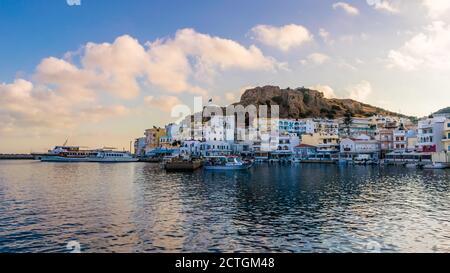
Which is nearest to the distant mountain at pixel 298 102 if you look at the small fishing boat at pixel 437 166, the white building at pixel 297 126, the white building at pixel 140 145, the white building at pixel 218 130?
the white building at pixel 297 126

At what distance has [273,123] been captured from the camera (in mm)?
115188

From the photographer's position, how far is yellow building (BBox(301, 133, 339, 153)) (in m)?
89.1

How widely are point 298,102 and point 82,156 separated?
3907 inches

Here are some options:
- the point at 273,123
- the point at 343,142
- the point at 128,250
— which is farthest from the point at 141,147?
the point at 128,250

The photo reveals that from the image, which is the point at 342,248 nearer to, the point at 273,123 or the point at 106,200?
the point at 106,200

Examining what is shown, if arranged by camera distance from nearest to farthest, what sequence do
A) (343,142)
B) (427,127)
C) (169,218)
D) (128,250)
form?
(128,250), (169,218), (427,127), (343,142)

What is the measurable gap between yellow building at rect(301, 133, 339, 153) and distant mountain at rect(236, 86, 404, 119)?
183 ft

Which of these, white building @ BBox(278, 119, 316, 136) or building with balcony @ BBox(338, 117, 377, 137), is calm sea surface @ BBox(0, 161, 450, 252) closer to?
white building @ BBox(278, 119, 316, 136)

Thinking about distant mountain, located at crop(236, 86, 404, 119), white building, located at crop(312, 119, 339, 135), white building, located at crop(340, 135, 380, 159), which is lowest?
white building, located at crop(340, 135, 380, 159)

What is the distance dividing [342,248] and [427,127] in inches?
2529

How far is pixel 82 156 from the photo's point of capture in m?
111

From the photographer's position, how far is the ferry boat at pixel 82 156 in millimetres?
106375

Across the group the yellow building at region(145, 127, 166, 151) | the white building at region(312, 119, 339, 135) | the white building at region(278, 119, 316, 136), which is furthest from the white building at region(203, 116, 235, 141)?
the white building at region(312, 119, 339, 135)

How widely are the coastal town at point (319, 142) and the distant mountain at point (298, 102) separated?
31.2m
